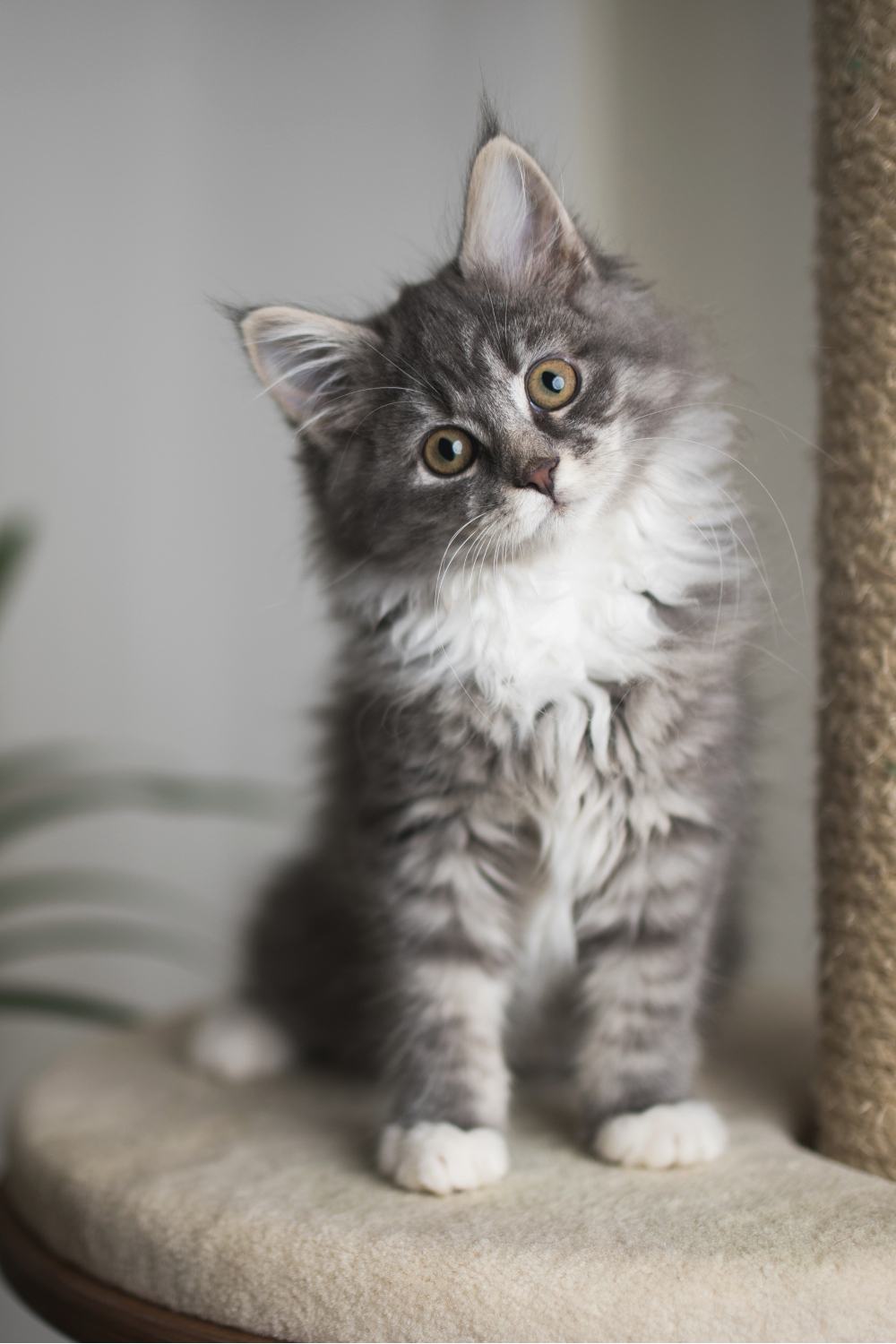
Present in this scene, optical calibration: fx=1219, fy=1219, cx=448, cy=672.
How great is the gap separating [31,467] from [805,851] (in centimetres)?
183

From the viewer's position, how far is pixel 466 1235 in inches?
42.5

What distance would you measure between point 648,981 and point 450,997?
0.71 feet

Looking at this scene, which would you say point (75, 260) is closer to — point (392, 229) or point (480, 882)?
point (392, 229)

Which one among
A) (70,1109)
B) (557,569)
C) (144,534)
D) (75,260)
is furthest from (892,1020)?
(75,260)

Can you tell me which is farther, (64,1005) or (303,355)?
(64,1005)

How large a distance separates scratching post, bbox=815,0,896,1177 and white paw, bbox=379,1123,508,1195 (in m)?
0.38

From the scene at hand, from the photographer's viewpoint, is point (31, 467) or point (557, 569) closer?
point (557, 569)

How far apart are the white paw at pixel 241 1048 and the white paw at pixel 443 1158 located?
1.43 feet

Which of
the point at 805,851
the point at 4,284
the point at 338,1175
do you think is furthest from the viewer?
the point at 4,284

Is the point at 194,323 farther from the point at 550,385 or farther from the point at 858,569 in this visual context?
the point at 858,569

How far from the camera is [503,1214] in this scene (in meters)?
1.12

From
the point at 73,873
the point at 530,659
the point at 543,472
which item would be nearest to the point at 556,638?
the point at 530,659

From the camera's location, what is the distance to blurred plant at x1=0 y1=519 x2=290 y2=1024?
2.13 meters

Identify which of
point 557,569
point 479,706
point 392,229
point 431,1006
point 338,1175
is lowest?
point 338,1175
